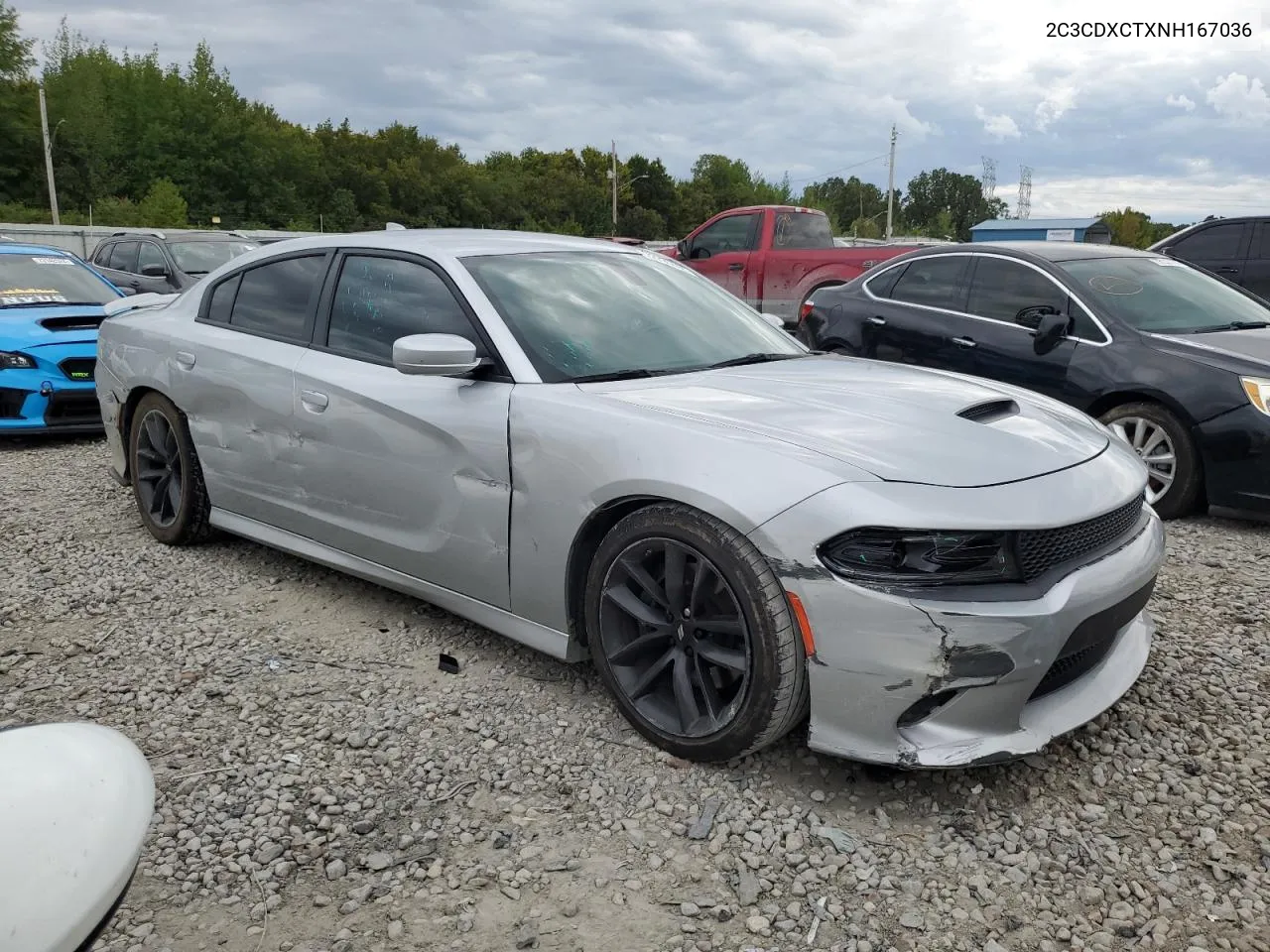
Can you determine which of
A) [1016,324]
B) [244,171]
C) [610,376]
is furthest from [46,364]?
[244,171]

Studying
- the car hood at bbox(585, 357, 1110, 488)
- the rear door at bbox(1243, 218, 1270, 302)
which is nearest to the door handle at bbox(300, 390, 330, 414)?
the car hood at bbox(585, 357, 1110, 488)

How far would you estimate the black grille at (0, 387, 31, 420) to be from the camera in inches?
299

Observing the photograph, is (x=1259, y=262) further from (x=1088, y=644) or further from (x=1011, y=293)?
(x=1088, y=644)

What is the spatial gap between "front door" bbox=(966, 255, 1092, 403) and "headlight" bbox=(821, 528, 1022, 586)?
3.73 meters

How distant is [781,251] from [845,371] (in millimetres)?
9263

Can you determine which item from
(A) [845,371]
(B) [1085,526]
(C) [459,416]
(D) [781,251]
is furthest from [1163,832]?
(D) [781,251]

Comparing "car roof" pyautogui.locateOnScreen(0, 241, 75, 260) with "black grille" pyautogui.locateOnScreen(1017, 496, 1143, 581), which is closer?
"black grille" pyautogui.locateOnScreen(1017, 496, 1143, 581)

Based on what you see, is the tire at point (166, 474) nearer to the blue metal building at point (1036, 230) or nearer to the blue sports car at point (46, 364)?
the blue sports car at point (46, 364)

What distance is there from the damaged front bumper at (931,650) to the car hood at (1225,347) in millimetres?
3347

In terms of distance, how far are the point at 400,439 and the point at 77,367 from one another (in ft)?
18.2

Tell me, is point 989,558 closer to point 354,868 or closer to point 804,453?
point 804,453

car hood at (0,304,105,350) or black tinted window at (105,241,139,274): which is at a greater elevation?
black tinted window at (105,241,139,274)

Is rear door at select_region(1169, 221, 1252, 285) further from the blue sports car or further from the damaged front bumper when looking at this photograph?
the blue sports car

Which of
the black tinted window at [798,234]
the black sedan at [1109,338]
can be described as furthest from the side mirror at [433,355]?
the black tinted window at [798,234]
